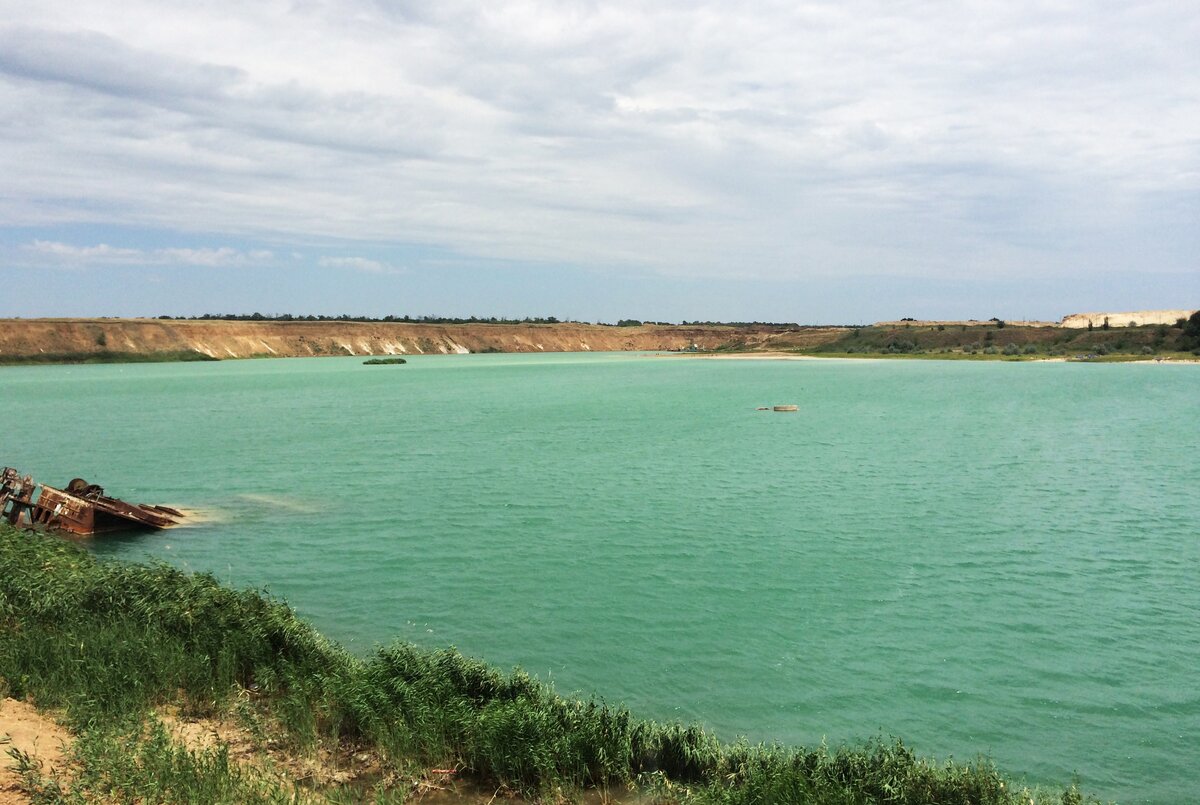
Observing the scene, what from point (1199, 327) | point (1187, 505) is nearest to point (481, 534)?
point (1187, 505)

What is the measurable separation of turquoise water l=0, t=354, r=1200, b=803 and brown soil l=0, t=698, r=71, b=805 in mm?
5763

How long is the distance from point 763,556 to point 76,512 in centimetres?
1898

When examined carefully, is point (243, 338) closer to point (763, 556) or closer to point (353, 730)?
point (763, 556)

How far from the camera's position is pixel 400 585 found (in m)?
18.9

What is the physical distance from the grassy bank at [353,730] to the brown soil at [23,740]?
6.3 inches

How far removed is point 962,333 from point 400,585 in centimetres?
15735

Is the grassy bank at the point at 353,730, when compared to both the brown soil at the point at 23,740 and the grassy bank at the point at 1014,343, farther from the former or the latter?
the grassy bank at the point at 1014,343

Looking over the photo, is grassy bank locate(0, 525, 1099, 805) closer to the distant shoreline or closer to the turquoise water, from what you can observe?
the turquoise water

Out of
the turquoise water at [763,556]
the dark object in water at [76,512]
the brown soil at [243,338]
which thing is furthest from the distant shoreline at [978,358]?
the dark object in water at [76,512]

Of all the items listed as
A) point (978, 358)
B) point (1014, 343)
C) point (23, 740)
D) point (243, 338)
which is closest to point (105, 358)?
point (243, 338)

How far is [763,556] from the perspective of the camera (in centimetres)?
2116

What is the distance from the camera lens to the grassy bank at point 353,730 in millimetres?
8898

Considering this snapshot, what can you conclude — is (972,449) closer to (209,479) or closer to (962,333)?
(209,479)

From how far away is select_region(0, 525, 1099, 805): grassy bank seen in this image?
8898mm
